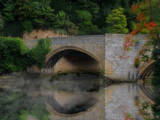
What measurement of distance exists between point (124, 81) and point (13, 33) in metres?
15.1

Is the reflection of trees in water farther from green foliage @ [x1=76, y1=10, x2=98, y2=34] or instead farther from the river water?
green foliage @ [x1=76, y1=10, x2=98, y2=34]

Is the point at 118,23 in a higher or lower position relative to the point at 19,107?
higher

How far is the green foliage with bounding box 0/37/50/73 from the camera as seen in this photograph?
25453 millimetres

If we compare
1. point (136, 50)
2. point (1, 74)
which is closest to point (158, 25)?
point (136, 50)

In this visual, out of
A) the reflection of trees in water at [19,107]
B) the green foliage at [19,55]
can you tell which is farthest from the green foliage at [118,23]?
the reflection of trees in water at [19,107]

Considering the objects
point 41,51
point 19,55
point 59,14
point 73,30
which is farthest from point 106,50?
point 59,14

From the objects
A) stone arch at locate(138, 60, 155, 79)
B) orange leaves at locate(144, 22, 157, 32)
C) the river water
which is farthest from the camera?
stone arch at locate(138, 60, 155, 79)

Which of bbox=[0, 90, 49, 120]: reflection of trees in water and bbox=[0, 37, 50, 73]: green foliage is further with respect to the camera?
bbox=[0, 37, 50, 73]: green foliage

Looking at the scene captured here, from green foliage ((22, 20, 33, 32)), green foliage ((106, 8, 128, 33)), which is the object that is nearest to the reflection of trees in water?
green foliage ((22, 20, 33, 32))

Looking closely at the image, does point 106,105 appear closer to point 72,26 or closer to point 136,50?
point 136,50

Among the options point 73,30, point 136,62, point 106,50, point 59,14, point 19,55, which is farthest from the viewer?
point 59,14

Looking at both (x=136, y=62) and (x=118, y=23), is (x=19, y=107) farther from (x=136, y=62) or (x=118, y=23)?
(x=118, y=23)

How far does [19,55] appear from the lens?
26406 millimetres

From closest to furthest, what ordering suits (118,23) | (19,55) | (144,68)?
Result: (144,68) → (19,55) → (118,23)
